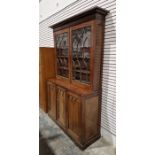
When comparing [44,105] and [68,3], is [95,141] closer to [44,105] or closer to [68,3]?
[44,105]

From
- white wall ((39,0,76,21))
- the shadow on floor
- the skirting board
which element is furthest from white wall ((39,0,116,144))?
the shadow on floor

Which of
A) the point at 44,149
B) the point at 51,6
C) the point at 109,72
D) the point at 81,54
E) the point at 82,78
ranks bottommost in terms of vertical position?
the point at 44,149

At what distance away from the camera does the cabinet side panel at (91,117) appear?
7.69ft

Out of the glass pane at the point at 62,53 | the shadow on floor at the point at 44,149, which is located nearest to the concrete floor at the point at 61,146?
the shadow on floor at the point at 44,149

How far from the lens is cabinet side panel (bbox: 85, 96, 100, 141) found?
2344 millimetres

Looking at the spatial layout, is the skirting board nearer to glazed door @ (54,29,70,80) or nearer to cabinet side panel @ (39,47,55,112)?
glazed door @ (54,29,70,80)

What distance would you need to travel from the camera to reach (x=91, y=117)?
2.44m

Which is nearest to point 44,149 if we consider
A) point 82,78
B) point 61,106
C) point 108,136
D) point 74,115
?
point 74,115

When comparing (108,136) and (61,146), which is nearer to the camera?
(61,146)

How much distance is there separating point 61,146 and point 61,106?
0.74 metres

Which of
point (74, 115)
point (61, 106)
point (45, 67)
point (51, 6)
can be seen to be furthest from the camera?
point (51, 6)

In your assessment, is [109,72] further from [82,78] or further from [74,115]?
[74,115]

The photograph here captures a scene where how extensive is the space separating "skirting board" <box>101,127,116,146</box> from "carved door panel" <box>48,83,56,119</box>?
1.14 meters

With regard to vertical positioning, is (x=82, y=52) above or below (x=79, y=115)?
above
